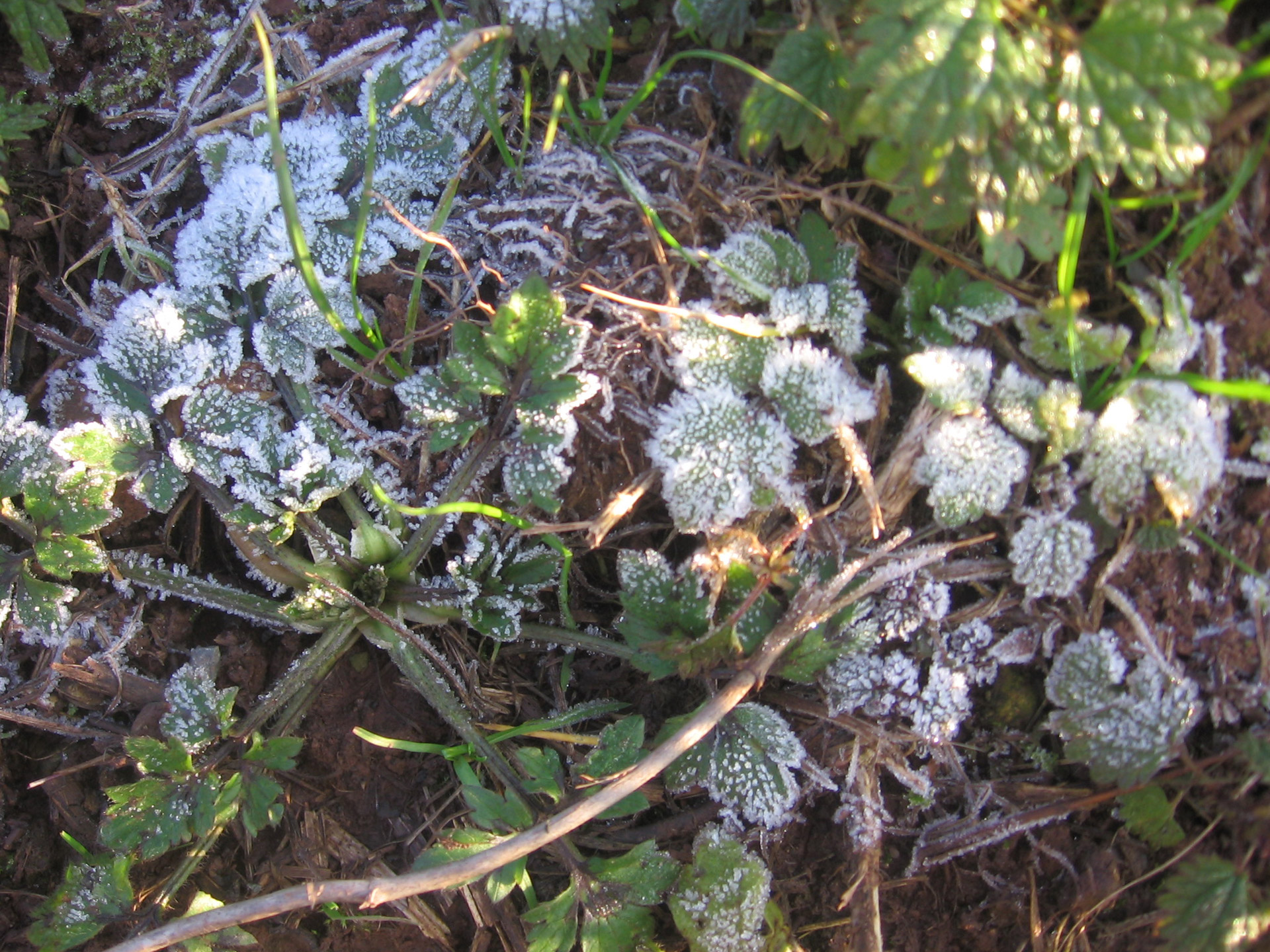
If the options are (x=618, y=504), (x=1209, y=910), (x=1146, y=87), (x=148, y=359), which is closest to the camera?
(x=1146, y=87)

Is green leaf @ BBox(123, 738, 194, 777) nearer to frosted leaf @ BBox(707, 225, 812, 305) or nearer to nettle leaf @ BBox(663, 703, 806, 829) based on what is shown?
nettle leaf @ BBox(663, 703, 806, 829)

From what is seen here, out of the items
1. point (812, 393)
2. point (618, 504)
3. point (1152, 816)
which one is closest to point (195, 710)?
point (618, 504)

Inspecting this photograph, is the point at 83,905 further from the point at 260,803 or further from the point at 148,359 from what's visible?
the point at 148,359

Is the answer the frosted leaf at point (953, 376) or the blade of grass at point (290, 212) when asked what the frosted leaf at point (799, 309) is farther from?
the blade of grass at point (290, 212)

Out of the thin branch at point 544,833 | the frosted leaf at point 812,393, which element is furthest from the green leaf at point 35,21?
the thin branch at point 544,833

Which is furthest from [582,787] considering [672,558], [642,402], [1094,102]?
[1094,102]

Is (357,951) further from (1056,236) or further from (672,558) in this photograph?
(1056,236)
